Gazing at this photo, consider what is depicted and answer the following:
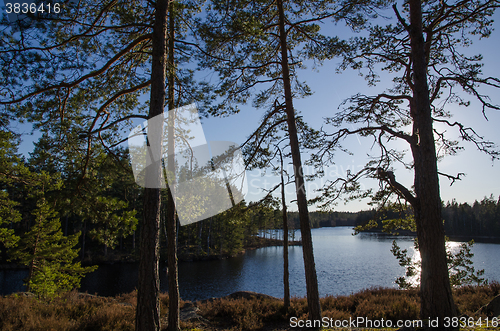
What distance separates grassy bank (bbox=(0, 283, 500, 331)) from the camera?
19.8ft

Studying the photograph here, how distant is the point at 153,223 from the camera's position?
430 cm

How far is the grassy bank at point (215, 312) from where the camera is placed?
6042 mm

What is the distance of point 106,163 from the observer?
599 cm

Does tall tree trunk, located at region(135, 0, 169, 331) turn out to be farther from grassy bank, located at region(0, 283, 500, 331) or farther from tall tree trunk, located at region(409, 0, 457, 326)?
tall tree trunk, located at region(409, 0, 457, 326)

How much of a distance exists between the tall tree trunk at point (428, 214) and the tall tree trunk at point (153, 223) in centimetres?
489

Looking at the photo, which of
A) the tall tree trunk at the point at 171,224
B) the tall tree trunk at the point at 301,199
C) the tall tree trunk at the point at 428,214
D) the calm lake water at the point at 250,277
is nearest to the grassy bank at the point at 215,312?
the tall tree trunk at the point at 171,224

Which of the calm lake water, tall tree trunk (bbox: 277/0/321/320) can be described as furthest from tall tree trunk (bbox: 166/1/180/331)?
the calm lake water

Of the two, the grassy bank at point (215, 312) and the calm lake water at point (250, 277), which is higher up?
the grassy bank at point (215, 312)

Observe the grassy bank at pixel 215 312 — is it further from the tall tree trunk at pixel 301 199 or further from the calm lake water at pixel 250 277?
the calm lake water at pixel 250 277

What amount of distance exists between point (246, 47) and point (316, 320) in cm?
752

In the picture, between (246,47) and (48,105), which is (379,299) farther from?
(48,105)

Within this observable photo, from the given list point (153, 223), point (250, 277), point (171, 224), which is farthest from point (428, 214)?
point (250, 277)

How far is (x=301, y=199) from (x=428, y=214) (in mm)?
2945

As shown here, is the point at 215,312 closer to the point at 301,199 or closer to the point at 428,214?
the point at 301,199
